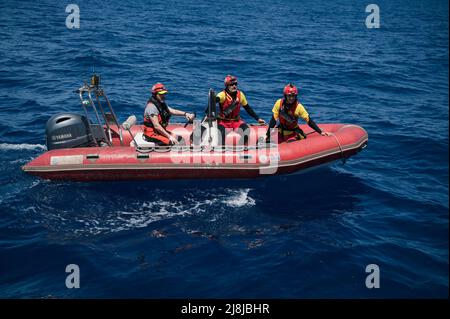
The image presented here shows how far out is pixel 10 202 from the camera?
26.7 ft

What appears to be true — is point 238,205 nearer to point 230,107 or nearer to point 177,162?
point 177,162

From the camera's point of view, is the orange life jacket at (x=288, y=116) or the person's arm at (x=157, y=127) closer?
the person's arm at (x=157, y=127)

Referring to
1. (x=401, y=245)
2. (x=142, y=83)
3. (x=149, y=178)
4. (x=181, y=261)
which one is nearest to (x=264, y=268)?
(x=181, y=261)

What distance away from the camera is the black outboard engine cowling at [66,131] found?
888cm

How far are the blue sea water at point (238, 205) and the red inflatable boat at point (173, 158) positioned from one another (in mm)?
345

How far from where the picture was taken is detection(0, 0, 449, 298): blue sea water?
635cm

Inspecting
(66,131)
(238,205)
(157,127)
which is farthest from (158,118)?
(238,205)

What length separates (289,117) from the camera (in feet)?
29.2

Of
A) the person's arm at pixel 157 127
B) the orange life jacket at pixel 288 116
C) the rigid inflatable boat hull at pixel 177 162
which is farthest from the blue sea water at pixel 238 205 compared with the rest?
the orange life jacket at pixel 288 116

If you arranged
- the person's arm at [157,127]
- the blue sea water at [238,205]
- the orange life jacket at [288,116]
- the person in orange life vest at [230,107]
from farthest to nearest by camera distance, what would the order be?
the person in orange life vest at [230,107] → the orange life jacket at [288,116] → the person's arm at [157,127] → the blue sea water at [238,205]

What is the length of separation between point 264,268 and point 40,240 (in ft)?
12.0

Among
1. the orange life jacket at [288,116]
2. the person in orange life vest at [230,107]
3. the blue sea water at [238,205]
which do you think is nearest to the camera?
the blue sea water at [238,205]

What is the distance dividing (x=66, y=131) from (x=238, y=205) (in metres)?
3.85

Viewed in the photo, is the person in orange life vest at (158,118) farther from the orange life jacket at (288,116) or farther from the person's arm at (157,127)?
the orange life jacket at (288,116)
